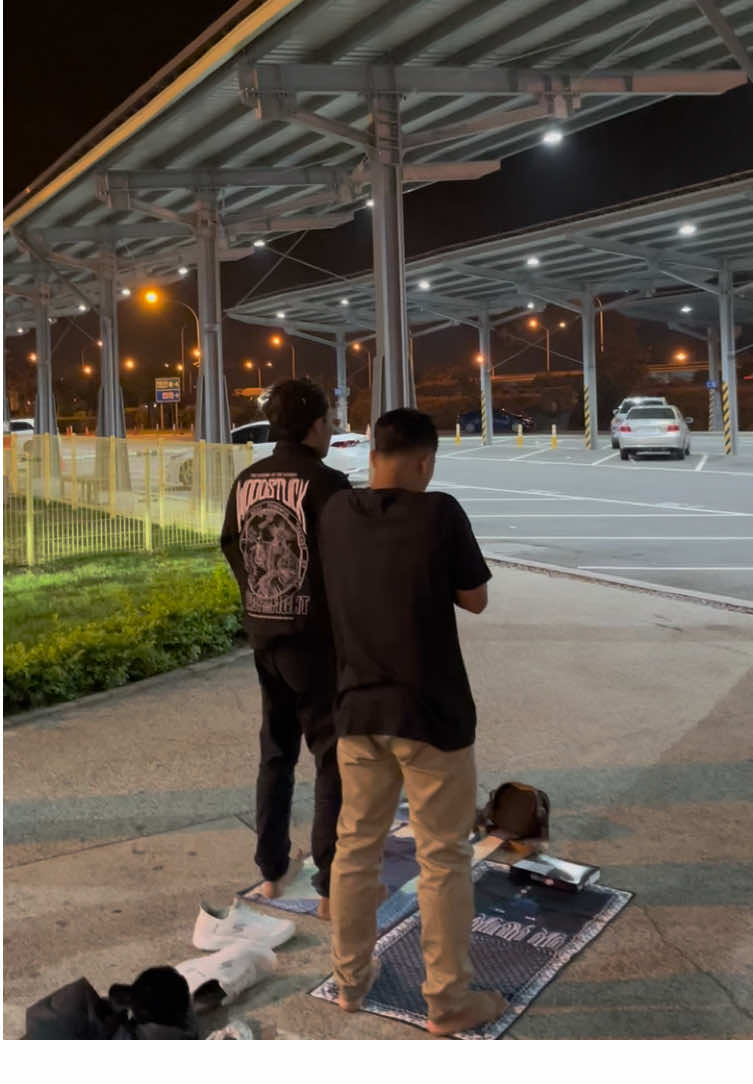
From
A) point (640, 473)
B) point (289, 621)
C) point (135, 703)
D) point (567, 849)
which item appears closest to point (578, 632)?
point (135, 703)

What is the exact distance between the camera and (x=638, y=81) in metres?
14.2

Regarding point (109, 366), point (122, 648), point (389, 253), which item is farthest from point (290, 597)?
point (109, 366)

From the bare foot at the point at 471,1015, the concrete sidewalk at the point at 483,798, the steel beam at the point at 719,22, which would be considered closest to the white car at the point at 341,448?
the steel beam at the point at 719,22

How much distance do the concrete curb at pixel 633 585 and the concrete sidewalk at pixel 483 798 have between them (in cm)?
140

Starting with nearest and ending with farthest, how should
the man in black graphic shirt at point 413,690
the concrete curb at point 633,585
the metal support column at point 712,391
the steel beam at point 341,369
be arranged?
the man in black graphic shirt at point 413,690
the concrete curb at point 633,585
the steel beam at point 341,369
the metal support column at point 712,391

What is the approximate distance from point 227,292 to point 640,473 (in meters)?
19.3

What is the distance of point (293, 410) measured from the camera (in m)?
4.38

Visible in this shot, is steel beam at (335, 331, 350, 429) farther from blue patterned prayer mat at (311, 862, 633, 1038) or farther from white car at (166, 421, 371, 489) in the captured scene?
blue patterned prayer mat at (311, 862, 633, 1038)

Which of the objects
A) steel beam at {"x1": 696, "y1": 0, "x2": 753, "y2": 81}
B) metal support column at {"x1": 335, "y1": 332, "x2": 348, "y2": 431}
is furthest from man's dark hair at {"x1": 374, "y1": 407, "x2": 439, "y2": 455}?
Result: metal support column at {"x1": 335, "y1": 332, "x2": 348, "y2": 431}

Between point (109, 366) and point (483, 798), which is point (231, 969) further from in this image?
point (109, 366)

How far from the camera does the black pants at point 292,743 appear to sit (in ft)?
14.2

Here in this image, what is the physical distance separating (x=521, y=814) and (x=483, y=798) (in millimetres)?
665

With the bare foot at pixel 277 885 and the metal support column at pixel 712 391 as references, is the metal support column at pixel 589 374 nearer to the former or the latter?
the metal support column at pixel 712 391

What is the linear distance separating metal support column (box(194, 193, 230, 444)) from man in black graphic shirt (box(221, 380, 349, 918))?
1801 centimetres
